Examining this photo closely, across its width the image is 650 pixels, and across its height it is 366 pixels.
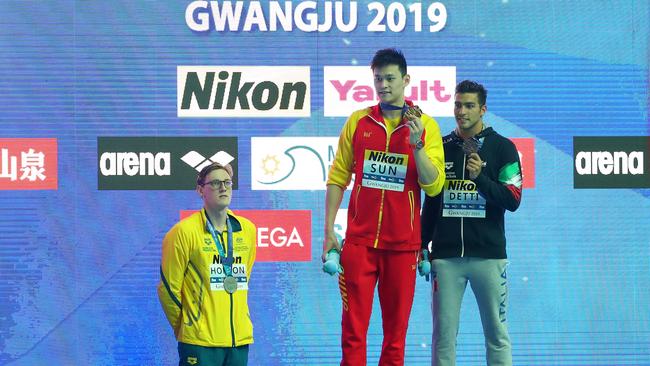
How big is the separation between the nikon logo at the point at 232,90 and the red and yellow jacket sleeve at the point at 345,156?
4.72 ft

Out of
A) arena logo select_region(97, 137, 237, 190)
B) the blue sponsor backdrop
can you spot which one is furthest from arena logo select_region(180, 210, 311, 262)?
arena logo select_region(97, 137, 237, 190)

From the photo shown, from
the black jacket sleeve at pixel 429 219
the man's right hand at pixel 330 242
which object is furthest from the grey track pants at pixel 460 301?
the man's right hand at pixel 330 242

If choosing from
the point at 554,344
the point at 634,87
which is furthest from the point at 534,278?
the point at 634,87

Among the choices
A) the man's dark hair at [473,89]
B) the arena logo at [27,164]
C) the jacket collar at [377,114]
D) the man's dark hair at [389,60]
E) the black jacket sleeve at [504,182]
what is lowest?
the black jacket sleeve at [504,182]

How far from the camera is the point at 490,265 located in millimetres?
4109

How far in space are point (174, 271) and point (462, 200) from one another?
4.14 feet

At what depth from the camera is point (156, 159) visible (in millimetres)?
5367

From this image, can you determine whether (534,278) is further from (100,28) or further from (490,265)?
(100,28)

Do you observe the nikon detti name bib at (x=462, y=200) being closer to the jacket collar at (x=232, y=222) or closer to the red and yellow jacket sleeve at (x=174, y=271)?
the jacket collar at (x=232, y=222)

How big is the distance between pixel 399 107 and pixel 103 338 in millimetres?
2387

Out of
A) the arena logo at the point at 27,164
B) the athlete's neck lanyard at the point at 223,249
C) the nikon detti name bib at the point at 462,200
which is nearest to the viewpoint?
the athlete's neck lanyard at the point at 223,249

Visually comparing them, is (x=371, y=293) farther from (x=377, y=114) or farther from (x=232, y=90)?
(x=232, y=90)

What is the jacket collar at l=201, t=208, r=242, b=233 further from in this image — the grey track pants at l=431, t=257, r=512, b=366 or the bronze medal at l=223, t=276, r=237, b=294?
the grey track pants at l=431, t=257, r=512, b=366

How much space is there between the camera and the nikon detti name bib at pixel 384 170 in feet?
12.7
